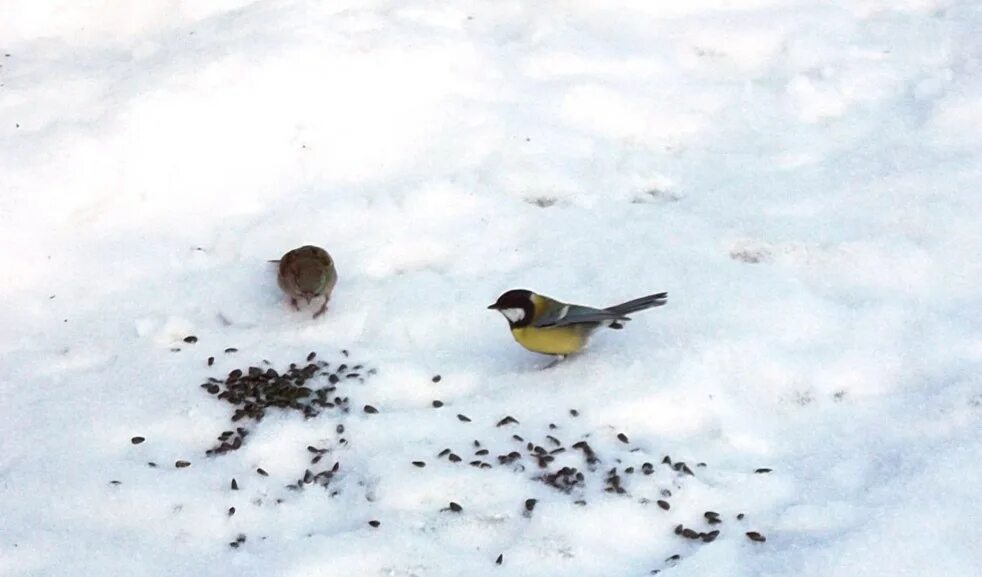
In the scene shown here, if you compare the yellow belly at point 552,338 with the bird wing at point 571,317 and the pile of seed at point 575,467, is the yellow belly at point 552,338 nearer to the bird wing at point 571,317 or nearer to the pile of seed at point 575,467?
the bird wing at point 571,317

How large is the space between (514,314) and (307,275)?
104 cm

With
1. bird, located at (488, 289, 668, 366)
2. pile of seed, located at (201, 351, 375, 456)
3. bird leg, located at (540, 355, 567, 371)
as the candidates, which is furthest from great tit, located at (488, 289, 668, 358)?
pile of seed, located at (201, 351, 375, 456)

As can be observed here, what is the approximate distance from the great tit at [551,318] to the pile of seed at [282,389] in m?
0.69

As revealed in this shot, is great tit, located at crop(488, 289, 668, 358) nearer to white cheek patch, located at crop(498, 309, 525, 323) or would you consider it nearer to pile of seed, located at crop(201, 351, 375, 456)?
white cheek patch, located at crop(498, 309, 525, 323)

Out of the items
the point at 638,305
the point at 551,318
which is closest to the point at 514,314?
the point at 551,318

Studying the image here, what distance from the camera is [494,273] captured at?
5316mm

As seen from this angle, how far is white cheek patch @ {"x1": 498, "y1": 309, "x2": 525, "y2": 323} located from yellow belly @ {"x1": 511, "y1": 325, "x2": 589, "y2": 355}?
0.15 feet

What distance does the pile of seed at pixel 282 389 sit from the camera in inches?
169

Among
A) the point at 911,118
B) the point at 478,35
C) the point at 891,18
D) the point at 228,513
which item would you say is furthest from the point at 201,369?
the point at 891,18

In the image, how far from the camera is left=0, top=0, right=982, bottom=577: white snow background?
373 centimetres

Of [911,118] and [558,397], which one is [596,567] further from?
[911,118]

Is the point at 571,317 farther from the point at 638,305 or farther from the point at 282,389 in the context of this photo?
the point at 282,389

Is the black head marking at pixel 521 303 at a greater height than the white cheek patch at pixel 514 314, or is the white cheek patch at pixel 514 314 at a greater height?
the black head marking at pixel 521 303

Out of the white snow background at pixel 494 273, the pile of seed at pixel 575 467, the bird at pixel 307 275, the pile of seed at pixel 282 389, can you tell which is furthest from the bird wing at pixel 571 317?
the bird at pixel 307 275
